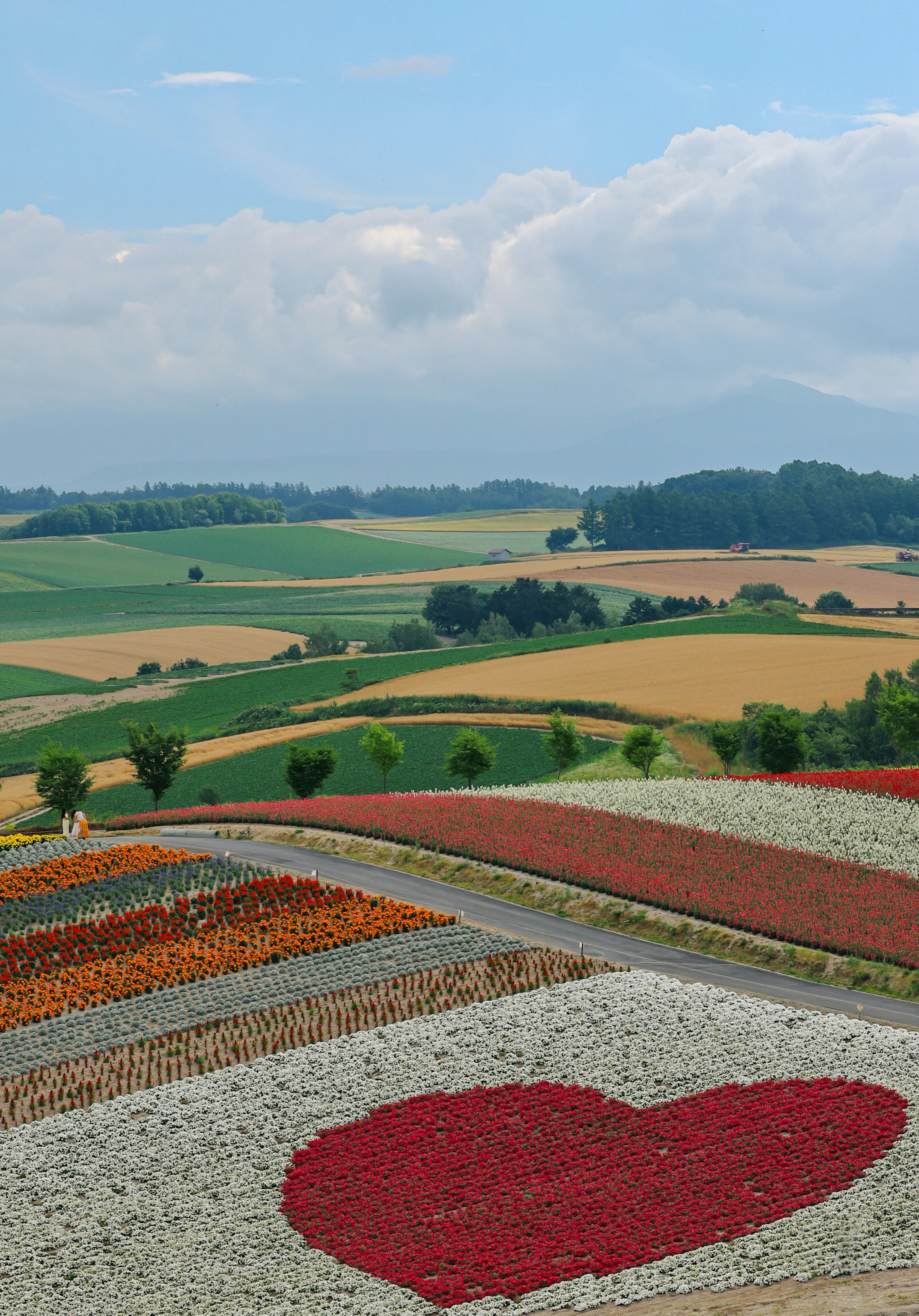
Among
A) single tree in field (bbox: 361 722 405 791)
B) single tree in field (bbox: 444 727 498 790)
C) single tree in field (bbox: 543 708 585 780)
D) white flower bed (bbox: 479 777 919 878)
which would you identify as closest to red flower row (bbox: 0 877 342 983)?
white flower bed (bbox: 479 777 919 878)

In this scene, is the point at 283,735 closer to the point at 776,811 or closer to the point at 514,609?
the point at 776,811

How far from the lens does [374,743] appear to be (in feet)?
225

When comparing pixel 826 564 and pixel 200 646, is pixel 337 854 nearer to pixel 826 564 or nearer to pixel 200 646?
pixel 200 646

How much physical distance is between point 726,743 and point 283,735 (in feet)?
108

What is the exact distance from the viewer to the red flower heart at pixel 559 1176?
69.2 feet

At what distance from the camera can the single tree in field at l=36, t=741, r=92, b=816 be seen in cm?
6347

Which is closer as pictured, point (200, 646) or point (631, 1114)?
point (631, 1114)

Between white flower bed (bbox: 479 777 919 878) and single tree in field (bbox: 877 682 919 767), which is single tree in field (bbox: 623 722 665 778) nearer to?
white flower bed (bbox: 479 777 919 878)

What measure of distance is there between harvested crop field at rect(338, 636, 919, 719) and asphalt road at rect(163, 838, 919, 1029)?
40285mm

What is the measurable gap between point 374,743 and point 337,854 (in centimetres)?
1988

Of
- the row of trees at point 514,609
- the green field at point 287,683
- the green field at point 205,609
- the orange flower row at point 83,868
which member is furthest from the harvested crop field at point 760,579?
the orange flower row at point 83,868

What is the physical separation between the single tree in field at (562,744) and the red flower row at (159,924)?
28.2 meters

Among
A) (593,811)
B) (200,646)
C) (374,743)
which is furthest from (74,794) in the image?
(200,646)

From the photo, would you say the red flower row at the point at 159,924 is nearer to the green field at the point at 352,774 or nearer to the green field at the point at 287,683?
the green field at the point at 352,774
